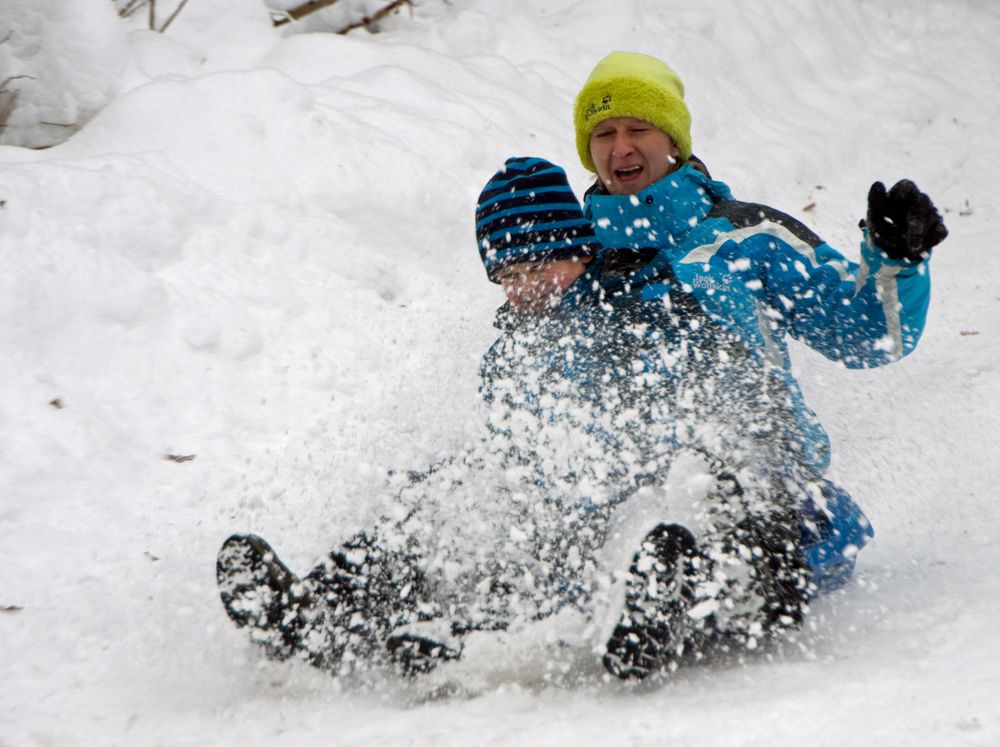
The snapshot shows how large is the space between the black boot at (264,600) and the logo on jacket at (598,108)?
5.00 feet

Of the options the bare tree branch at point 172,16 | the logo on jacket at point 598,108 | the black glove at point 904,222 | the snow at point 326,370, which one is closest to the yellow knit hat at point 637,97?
the logo on jacket at point 598,108

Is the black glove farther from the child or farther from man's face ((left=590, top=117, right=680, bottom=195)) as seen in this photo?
man's face ((left=590, top=117, right=680, bottom=195))

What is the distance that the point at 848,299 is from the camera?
2062 millimetres

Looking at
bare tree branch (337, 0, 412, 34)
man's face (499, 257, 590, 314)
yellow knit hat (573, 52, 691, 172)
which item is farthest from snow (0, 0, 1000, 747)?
yellow knit hat (573, 52, 691, 172)

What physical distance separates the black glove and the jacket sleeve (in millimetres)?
46

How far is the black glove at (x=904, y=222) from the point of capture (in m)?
1.79

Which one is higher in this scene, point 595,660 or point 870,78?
point 870,78

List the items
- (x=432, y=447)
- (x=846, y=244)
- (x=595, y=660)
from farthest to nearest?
(x=846, y=244)
(x=432, y=447)
(x=595, y=660)

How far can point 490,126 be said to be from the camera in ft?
14.2

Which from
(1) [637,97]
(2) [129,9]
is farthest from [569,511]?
(2) [129,9]

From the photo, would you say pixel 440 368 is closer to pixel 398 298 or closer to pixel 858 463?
pixel 398 298

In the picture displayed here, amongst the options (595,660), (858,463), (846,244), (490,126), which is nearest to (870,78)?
(846,244)

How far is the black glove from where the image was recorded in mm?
1791

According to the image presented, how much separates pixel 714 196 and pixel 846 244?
208 cm
